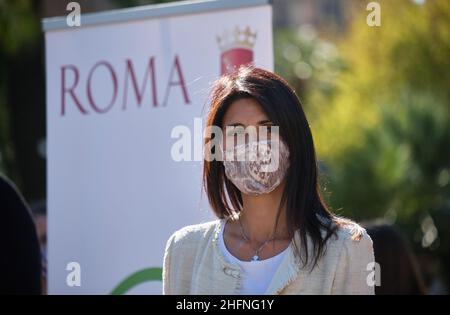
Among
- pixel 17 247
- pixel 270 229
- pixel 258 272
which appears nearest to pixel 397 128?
pixel 17 247

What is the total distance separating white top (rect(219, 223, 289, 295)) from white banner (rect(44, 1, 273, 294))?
4.38 ft

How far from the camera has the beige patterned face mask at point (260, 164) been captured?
8.43 feet

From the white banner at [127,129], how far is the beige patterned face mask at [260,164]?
3.98 feet

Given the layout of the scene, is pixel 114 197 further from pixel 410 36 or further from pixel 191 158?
pixel 410 36

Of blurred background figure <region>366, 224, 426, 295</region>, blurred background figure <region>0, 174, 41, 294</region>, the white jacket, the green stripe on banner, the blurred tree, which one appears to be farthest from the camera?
the blurred tree

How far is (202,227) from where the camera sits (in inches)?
105

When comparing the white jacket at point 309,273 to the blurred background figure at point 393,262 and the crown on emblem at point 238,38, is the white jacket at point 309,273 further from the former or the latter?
the blurred background figure at point 393,262

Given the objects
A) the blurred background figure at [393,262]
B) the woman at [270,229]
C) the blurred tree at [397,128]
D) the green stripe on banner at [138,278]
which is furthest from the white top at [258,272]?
the blurred tree at [397,128]

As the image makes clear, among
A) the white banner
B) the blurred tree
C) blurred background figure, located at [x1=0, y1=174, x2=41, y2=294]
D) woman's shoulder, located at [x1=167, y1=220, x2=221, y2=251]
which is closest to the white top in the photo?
woman's shoulder, located at [x1=167, y1=220, x2=221, y2=251]

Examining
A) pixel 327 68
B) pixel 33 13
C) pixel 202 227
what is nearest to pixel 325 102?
pixel 327 68

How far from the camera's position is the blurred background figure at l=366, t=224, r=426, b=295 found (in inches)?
196

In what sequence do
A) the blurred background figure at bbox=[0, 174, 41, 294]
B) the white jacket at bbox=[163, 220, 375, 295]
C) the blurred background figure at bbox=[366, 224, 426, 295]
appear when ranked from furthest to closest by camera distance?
1. the blurred background figure at bbox=[366, 224, 426, 295]
2. the blurred background figure at bbox=[0, 174, 41, 294]
3. the white jacket at bbox=[163, 220, 375, 295]

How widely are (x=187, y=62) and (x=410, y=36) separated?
1254cm

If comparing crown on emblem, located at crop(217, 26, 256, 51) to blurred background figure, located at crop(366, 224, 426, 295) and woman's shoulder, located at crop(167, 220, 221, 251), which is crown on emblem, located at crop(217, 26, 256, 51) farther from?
blurred background figure, located at crop(366, 224, 426, 295)
